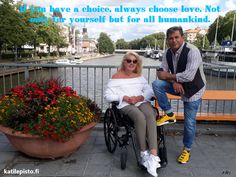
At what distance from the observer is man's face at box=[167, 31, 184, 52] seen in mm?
3225

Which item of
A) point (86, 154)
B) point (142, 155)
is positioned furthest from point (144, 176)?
point (86, 154)

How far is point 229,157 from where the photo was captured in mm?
3711

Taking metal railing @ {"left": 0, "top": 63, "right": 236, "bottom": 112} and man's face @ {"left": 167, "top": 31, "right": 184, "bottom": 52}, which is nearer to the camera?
man's face @ {"left": 167, "top": 31, "right": 184, "bottom": 52}

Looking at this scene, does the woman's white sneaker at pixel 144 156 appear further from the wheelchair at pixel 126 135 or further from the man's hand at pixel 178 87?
the man's hand at pixel 178 87

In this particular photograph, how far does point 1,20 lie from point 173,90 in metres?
28.0

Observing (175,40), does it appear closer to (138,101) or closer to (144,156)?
(138,101)

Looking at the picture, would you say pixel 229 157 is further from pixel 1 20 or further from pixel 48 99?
pixel 1 20

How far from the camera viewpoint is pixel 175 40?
3.24 m

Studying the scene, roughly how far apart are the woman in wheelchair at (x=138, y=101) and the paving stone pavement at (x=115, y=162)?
29cm

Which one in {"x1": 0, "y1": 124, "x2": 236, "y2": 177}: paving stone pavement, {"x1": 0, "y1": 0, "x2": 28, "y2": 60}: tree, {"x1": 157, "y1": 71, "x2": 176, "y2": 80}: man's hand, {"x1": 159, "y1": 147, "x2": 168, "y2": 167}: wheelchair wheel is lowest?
{"x1": 0, "y1": 124, "x2": 236, "y2": 177}: paving stone pavement

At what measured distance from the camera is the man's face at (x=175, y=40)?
10.6 ft

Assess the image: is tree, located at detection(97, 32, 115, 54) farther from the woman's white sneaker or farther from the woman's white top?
the woman's white sneaker

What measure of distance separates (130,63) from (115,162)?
4.59 ft

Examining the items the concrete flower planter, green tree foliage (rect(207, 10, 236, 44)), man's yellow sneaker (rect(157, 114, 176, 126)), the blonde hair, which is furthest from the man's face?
green tree foliage (rect(207, 10, 236, 44))
